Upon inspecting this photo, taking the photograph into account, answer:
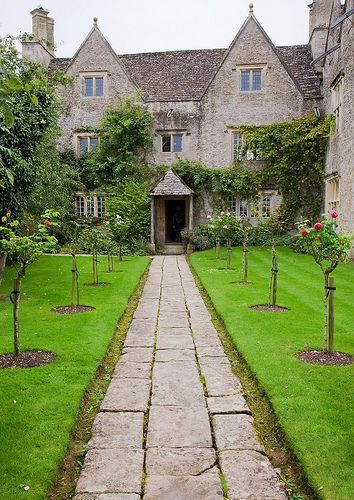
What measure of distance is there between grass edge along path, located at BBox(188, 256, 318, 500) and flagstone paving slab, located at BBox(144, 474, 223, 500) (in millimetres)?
616

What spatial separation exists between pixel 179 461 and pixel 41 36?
3072cm

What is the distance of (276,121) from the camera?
25062 mm

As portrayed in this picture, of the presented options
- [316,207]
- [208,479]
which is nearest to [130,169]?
[316,207]

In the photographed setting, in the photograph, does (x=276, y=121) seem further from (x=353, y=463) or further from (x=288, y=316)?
(x=353, y=463)

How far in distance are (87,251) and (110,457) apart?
20.0 m

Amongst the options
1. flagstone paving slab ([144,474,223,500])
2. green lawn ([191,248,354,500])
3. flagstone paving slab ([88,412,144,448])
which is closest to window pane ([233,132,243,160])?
green lawn ([191,248,354,500])

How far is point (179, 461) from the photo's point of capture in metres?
4.10

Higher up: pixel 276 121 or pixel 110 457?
pixel 276 121

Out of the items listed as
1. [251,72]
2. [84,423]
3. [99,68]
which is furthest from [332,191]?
[84,423]

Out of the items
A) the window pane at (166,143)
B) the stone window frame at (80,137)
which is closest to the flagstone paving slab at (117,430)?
the window pane at (166,143)

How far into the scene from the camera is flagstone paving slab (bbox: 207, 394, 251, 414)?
5.16 m

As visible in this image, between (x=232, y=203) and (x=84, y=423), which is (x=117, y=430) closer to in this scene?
(x=84, y=423)

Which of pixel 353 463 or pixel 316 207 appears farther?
pixel 316 207

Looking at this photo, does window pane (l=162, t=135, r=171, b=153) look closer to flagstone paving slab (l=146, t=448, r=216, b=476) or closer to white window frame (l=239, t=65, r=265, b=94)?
white window frame (l=239, t=65, r=265, b=94)
